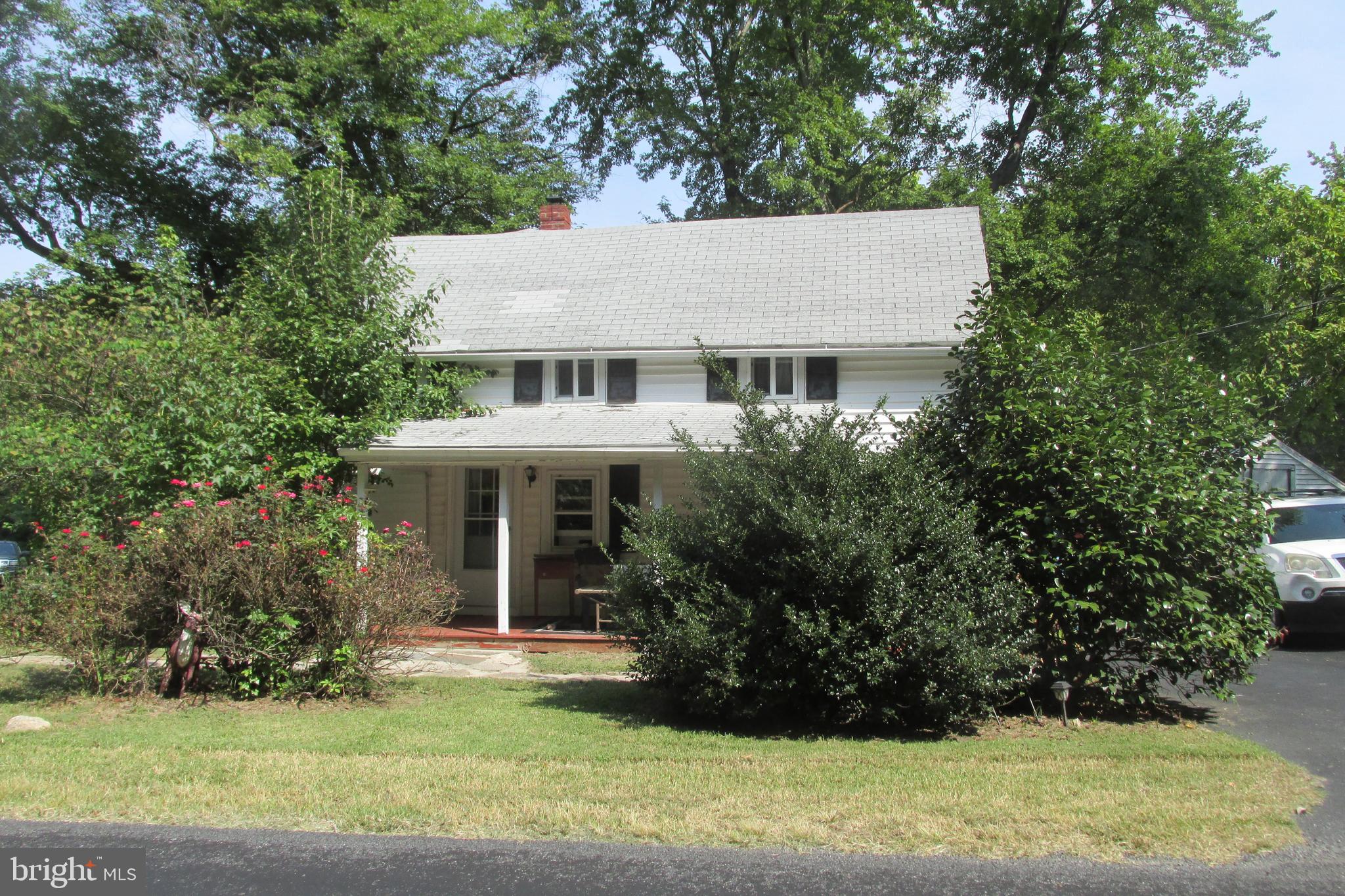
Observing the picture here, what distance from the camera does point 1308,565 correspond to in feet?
39.7

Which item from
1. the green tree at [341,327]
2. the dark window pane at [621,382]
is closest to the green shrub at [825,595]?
the green tree at [341,327]

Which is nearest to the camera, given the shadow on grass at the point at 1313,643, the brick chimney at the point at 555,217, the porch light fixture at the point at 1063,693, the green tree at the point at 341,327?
the porch light fixture at the point at 1063,693

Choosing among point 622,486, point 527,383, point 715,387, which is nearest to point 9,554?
point 527,383

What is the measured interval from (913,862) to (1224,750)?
11.2 feet

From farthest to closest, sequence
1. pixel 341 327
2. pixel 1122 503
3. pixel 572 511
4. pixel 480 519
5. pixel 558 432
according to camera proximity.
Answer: pixel 480 519 < pixel 572 511 < pixel 558 432 < pixel 341 327 < pixel 1122 503

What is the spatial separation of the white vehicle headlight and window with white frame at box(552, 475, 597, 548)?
9.34 m

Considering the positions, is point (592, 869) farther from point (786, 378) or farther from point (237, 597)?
point (786, 378)

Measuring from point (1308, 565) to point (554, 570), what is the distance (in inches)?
389

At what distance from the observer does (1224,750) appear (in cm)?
716

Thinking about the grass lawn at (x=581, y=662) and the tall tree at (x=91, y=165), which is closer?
the grass lawn at (x=581, y=662)

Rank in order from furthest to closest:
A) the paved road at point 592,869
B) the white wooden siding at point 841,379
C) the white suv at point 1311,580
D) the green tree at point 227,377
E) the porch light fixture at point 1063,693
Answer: the white wooden siding at point 841,379 → the white suv at point 1311,580 → the green tree at point 227,377 → the porch light fixture at point 1063,693 → the paved road at point 592,869

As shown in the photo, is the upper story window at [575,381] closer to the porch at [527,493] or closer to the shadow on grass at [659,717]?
the porch at [527,493]

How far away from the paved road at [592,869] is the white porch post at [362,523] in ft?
12.6

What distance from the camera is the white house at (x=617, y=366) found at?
44.2 ft
